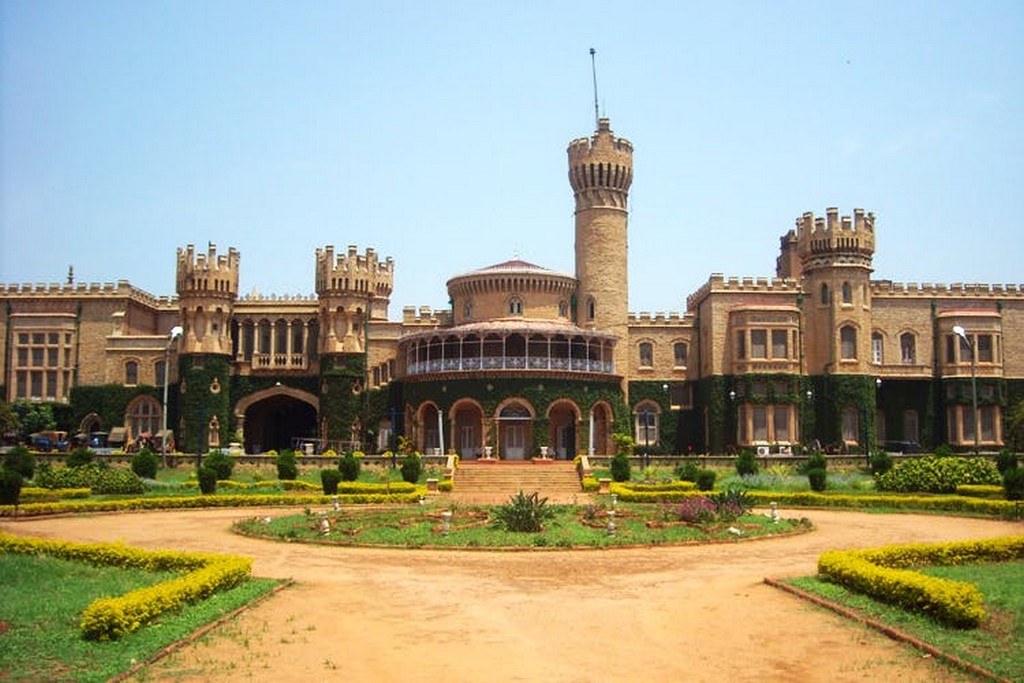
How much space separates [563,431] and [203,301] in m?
22.2

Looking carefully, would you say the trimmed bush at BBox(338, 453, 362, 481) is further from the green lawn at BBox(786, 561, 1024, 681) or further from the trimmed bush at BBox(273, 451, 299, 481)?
the green lawn at BBox(786, 561, 1024, 681)

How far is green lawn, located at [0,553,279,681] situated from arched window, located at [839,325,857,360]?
149ft

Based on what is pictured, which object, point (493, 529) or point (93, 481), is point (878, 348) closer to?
point (493, 529)

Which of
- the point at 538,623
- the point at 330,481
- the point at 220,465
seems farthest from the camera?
the point at 220,465

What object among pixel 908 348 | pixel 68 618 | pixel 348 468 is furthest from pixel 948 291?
pixel 68 618

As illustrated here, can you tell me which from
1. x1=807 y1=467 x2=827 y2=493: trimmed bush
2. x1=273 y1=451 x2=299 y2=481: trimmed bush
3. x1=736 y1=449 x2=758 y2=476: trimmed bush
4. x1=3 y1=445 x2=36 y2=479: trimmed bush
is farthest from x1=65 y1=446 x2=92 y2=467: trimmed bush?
x1=807 y1=467 x2=827 y2=493: trimmed bush

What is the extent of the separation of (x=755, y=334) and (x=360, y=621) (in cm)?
4521

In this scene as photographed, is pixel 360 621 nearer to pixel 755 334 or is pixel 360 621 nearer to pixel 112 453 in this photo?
pixel 112 453

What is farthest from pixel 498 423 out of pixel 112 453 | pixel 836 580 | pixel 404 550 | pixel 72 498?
pixel 836 580

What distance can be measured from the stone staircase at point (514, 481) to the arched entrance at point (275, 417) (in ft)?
55.2

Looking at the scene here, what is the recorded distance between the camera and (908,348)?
60.5 meters

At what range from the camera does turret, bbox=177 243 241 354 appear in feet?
193

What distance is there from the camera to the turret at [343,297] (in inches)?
2328

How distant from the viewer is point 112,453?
51.5 m
